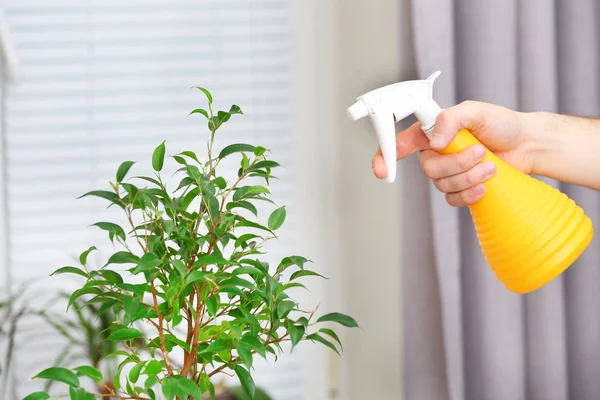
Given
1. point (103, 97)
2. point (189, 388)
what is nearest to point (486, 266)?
point (189, 388)

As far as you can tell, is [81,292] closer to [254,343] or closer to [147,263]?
[147,263]

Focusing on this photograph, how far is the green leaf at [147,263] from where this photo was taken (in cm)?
71

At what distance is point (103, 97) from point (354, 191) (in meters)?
0.65

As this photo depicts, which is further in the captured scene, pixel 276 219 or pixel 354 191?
pixel 354 191

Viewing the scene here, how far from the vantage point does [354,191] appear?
1726 millimetres

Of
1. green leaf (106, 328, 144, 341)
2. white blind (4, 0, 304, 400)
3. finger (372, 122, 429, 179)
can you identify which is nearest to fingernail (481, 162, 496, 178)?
finger (372, 122, 429, 179)

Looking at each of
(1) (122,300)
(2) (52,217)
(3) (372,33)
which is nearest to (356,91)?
(3) (372,33)

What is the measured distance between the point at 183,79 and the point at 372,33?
0.48 meters

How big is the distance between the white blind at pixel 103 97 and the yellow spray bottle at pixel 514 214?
1.01 m

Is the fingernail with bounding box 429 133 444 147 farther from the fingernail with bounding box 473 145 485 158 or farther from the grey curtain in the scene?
the grey curtain

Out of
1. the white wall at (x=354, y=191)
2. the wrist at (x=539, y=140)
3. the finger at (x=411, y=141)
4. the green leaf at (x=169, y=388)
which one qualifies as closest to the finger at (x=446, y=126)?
the finger at (x=411, y=141)

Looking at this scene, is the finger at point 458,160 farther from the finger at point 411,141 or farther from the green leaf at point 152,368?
the green leaf at point 152,368

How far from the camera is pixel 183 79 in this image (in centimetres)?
174

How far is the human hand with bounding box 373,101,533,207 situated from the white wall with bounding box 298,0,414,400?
38 centimetres
